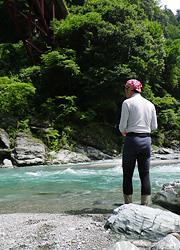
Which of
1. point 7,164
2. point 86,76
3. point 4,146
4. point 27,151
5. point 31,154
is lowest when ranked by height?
point 7,164

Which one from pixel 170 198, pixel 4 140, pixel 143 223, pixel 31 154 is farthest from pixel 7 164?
pixel 143 223

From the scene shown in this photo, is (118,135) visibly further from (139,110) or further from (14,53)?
(139,110)

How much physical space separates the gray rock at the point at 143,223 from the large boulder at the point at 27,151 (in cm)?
918

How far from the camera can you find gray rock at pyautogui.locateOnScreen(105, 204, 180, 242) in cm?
194

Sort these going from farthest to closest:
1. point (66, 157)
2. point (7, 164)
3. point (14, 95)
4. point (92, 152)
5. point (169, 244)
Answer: point (92, 152), point (14, 95), point (66, 157), point (7, 164), point (169, 244)

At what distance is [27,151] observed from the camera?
36.6 feet

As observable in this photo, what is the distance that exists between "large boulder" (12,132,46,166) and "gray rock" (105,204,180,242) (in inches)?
361

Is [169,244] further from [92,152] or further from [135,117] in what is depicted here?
[92,152]

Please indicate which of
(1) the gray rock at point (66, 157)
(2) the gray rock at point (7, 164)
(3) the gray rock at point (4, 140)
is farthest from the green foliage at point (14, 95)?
(2) the gray rock at point (7, 164)

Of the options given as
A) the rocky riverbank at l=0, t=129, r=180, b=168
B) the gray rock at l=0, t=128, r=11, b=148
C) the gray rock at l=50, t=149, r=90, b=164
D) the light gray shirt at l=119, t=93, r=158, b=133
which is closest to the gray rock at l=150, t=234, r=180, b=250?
the light gray shirt at l=119, t=93, r=158, b=133

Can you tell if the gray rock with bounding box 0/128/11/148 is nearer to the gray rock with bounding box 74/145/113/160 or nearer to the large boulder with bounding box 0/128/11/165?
the large boulder with bounding box 0/128/11/165

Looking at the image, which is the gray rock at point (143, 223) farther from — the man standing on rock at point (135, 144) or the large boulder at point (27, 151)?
the large boulder at point (27, 151)

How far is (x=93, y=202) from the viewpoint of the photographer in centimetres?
341

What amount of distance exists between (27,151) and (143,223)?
9883mm
